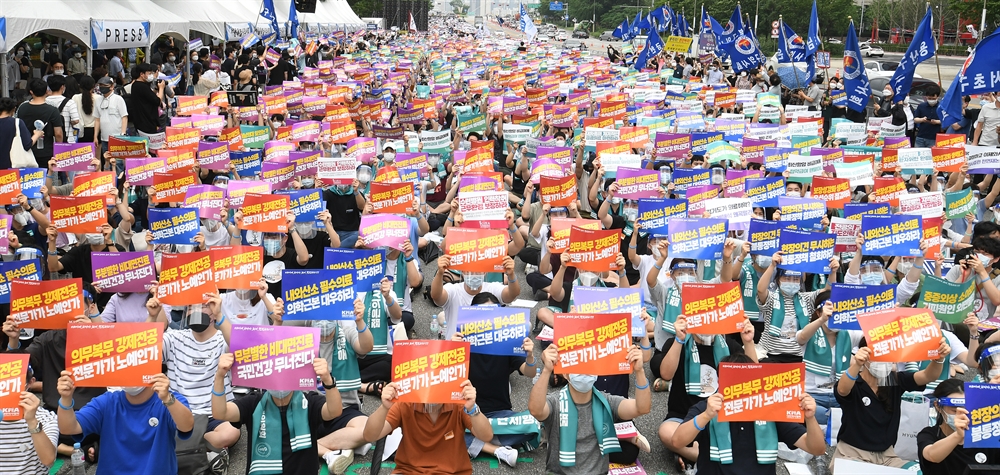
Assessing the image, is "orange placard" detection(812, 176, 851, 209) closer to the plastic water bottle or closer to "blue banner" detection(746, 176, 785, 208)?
"blue banner" detection(746, 176, 785, 208)

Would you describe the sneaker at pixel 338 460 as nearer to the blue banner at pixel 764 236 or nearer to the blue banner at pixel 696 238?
the blue banner at pixel 696 238

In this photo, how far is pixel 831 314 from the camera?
320 inches

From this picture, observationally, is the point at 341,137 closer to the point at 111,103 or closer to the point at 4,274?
the point at 111,103

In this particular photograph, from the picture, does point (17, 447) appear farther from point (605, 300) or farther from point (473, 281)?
point (605, 300)

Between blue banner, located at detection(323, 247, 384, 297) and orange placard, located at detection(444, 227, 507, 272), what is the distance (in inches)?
26.5

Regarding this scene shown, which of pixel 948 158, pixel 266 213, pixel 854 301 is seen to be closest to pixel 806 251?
pixel 854 301

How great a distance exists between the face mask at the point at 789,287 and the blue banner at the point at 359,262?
3.88 meters

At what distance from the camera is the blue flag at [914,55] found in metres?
18.6

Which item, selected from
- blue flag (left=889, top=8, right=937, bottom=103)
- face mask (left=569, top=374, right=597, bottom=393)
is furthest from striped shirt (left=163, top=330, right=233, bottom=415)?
blue flag (left=889, top=8, right=937, bottom=103)

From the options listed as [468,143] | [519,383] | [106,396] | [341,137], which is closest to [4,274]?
[106,396]

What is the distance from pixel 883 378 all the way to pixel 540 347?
4246mm

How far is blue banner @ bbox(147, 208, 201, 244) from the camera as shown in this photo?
35.3 feet

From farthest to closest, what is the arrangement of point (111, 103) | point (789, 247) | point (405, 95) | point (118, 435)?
point (405, 95)
point (111, 103)
point (789, 247)
point (118, 435)

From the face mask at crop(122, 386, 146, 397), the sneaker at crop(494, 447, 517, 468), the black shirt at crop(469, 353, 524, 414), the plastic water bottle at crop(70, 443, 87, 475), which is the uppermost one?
the face mask at crop(122, 386, 146, 397)
